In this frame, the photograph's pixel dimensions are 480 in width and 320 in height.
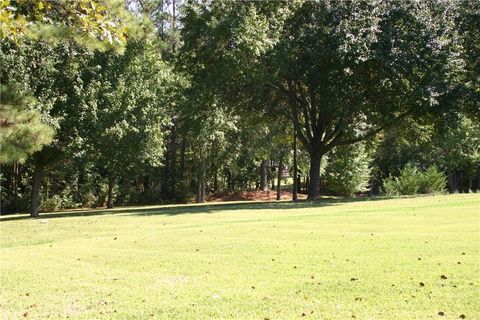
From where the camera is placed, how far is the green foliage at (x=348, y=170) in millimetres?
42375

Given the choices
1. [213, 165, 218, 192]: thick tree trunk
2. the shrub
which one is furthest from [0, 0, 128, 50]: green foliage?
[213, 165, 218, 192]: thick tree trunk

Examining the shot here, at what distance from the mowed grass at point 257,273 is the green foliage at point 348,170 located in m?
28.0

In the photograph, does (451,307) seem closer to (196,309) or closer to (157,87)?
(196,309)

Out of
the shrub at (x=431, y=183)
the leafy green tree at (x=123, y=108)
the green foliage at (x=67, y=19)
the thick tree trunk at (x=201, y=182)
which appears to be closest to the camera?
the green foliage at (x=67, y=19)

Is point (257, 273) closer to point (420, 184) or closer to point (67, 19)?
point (67, 19)

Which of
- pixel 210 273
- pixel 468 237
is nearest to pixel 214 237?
pixel 210 273

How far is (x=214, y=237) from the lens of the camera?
506 inches

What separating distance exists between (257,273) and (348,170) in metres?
35.9

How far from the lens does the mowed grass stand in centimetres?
641

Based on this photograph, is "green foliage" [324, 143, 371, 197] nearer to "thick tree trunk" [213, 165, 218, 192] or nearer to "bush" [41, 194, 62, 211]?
"thick tree trunk" [213, 165, 218, 192]

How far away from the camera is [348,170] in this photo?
43031mm

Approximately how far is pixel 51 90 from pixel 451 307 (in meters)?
23.2

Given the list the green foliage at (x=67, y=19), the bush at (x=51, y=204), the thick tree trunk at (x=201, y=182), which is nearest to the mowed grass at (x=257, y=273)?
the green foliage at (x=67, y=19)

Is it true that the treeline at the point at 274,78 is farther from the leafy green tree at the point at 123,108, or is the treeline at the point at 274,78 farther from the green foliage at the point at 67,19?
the green foliage at the point at 67,19
